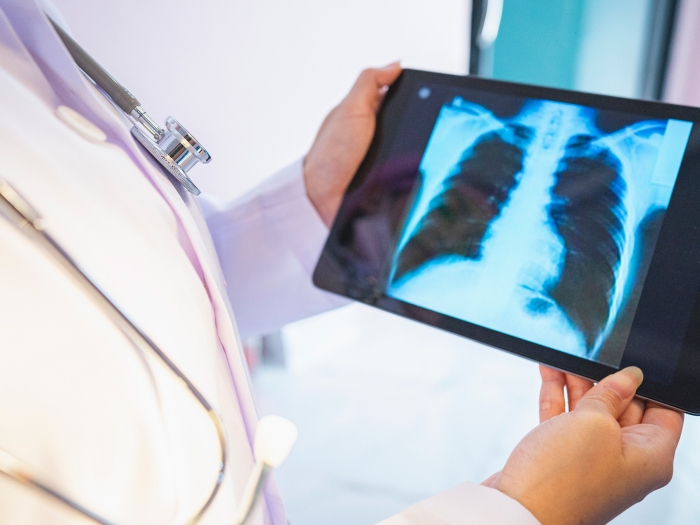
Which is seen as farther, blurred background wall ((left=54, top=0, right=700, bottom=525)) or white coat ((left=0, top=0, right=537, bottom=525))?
blurred background wall ((left=54, top=0, right=700, bottom=525))

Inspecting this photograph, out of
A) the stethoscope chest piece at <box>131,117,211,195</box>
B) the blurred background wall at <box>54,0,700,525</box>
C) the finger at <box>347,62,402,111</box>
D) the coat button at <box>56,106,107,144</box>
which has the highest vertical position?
the coat button at <box>56,106,107,144</box>

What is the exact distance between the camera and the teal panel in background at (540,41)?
1544 millimetres

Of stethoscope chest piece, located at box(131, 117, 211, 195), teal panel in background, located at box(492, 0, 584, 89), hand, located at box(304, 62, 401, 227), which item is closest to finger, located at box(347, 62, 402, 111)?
hand, located at box(304, 62, 401, 227)

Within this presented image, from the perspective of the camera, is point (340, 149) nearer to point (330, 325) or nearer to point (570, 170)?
point (570, 170)

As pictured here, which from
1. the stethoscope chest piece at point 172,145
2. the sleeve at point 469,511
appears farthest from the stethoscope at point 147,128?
the sleeve at point 469,511

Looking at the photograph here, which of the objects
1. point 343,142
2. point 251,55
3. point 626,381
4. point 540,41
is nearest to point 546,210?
point 626,381

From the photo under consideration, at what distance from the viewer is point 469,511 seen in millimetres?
Answer: 376

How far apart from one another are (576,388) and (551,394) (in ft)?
0.09

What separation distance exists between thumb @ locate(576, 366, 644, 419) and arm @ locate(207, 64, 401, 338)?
1.21 ft

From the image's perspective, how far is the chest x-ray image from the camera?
49 cm

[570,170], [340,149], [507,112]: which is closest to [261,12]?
[340,149]

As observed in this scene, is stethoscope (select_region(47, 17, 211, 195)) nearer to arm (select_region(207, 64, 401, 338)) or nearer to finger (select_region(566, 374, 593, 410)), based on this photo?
arm (select_region(207, 64, 401, 338))

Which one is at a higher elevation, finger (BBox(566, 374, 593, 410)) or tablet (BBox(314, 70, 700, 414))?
tablet (BBox(314, 70, 700, 414))

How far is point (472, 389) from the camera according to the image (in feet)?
3.69
